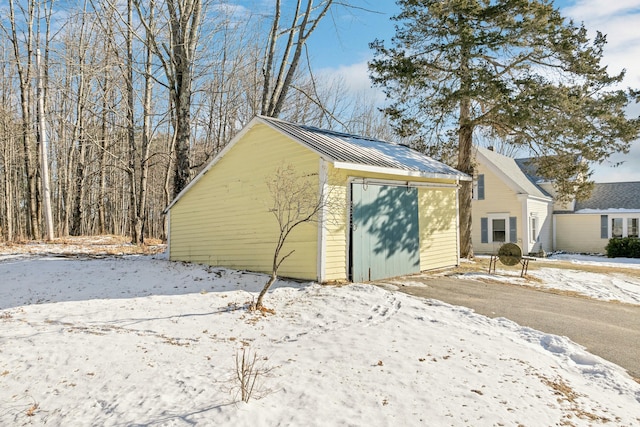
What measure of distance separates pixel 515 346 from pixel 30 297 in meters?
7.81

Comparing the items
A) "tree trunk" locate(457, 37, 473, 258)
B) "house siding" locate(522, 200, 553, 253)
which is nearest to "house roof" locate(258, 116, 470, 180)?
"tree trunk" locate(457, 37, 473, 258)

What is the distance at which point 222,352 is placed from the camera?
4719 mm

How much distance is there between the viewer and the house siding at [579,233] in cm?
2309

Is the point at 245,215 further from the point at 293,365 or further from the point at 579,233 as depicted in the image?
the point at 579,233

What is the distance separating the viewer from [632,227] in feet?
73.5

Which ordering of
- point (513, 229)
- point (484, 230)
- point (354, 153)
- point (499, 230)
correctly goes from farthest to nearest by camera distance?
point (484, 230)
point (499, 230)
point (513, 229)
point (354, 153)

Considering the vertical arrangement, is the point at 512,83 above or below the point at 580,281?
above

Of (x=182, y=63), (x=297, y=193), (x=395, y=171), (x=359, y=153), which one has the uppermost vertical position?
(x=182, y=63)

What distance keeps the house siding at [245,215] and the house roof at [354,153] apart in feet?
0.59

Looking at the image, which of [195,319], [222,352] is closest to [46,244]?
[195,319]

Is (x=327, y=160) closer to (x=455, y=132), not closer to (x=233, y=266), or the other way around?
(x=233, y=266)

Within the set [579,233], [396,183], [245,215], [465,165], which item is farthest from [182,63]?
[579,233]

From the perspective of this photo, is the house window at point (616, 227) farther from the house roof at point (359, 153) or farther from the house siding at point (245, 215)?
the house siding at point (245, 215)

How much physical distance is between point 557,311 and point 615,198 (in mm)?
21337
